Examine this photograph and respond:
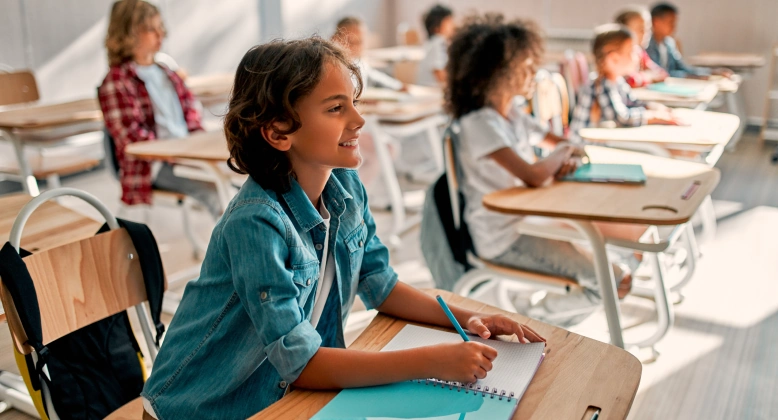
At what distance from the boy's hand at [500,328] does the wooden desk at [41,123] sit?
2448 mm

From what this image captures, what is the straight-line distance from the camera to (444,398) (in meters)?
0.95

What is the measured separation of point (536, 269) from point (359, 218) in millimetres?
997

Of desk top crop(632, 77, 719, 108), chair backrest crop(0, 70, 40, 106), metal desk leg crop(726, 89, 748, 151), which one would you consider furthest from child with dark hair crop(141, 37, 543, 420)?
metal desk leg crop(726, 89, 748, 151)

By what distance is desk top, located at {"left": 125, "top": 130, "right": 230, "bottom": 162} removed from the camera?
2441mm

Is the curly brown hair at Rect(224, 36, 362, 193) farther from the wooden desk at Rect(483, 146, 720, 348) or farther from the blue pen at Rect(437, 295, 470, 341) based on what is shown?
the wooden desk at Rect(483, 146, 720, 348)

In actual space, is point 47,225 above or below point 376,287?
below

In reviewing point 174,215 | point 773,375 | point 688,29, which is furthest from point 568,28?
point 773,375

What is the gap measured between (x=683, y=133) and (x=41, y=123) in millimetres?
2552

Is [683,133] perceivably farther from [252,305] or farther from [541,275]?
[252,305]

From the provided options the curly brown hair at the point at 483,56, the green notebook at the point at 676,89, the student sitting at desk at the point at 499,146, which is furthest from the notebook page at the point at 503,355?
the green notebook at the point at 676,89

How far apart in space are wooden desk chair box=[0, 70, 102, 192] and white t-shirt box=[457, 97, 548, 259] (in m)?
2.01

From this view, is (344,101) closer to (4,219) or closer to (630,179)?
(630,179)

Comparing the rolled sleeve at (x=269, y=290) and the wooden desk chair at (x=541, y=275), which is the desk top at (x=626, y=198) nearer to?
the wooden desk chair at (x=541, y=275)

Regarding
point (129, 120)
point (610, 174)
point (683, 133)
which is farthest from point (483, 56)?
point (129, 120)
